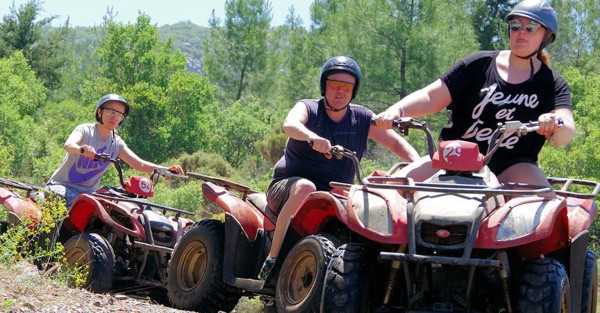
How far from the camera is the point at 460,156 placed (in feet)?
21.0

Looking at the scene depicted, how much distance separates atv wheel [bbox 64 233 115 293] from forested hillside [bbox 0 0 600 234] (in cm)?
204

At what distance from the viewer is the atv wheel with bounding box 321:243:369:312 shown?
6.02 m

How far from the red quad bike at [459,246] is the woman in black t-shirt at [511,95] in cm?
58

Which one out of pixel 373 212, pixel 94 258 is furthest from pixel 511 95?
pixel 94 258

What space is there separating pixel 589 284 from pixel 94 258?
16.2 ft

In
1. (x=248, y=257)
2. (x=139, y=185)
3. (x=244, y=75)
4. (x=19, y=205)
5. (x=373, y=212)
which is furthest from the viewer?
(x=244, y=75)

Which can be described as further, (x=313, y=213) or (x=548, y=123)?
(x=313, y=213)

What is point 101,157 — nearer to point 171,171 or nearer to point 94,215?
point 94,215

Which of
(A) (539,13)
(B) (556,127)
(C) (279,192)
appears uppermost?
(A) (539,13)

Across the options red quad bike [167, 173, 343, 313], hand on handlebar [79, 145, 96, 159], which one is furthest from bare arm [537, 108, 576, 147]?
hand on handlebar [79, 145, 96, 159]

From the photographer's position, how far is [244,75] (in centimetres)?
5769

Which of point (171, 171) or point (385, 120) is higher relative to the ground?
point (385, 120)

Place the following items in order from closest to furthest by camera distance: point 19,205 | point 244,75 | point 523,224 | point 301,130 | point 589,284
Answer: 1. point 523,224
2. point 589,284
3. point 301,130
4. point 19,205
5. point 244,75

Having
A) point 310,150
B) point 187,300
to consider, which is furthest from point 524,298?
point 187,300
